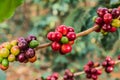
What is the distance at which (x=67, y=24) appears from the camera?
239 centimetres

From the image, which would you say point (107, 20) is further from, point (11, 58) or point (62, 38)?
point (11, 58)

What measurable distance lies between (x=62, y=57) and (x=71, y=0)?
201cm

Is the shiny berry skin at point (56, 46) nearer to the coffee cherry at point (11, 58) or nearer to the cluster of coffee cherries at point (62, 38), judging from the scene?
the cluster of coffee cherries at point (62, 38)

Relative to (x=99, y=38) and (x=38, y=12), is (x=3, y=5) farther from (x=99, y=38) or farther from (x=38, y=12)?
(x=38, y=12)

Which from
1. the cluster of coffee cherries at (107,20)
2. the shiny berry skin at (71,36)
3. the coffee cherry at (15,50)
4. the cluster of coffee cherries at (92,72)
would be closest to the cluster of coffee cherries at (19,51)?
the coffee cherry at (15,50)

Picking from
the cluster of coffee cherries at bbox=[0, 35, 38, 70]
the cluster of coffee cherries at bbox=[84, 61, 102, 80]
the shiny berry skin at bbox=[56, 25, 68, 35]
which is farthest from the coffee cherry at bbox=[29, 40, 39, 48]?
the cluster of coffee cherries at bbox=[84, 61, 102, 80]

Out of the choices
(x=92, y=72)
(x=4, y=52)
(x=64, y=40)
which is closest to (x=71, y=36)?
(x=64, y=40)

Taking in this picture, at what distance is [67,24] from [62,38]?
1037 mm

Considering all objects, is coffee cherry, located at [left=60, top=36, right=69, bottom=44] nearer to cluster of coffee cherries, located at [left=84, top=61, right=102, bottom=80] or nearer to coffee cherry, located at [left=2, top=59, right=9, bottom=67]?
coffee cherry, located at [left=2, top=59, right=9, bottom=67]

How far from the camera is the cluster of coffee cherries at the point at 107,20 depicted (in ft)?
4.64

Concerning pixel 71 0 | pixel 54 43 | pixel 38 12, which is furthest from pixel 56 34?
pixel 38 12

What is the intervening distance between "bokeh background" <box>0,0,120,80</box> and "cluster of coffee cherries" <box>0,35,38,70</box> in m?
0.19

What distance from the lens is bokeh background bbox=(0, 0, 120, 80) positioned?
226 cm

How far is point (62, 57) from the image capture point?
14.6ft
